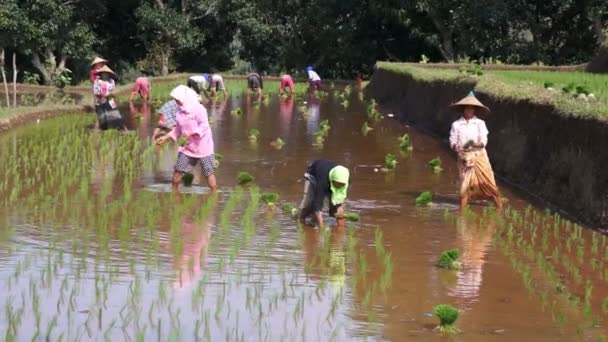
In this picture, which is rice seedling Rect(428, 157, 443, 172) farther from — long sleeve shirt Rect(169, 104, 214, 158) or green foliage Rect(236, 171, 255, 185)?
long sleeve shirt Rect(169, 104, 214, 158)

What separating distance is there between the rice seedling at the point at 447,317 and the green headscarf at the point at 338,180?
3.28 meters

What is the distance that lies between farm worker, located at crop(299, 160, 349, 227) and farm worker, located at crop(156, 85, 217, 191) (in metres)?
2.24

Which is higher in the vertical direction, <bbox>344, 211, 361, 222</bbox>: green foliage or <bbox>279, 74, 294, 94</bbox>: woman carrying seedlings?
<bbox>279, 74, 294, 94</bbox>: woman carrying seedlings

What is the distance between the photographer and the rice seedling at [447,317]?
7070mm

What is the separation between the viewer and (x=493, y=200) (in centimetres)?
1263

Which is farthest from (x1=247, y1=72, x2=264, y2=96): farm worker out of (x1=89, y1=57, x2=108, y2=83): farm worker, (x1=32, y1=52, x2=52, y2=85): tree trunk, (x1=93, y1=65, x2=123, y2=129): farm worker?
(x1=93, y1=65, x2=123, y2=129): farm worker

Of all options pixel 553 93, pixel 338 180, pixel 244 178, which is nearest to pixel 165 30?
pixel 553 93

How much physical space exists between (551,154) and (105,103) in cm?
891

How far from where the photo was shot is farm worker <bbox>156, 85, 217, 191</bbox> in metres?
12.7

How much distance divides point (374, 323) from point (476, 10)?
31250 millimetres

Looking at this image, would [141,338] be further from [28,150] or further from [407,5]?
[407,5]

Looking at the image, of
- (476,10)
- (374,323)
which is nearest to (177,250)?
(374,323)

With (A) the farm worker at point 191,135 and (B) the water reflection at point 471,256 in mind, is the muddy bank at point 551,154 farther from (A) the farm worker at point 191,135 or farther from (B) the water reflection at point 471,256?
(A) the farm worker at point 191,135

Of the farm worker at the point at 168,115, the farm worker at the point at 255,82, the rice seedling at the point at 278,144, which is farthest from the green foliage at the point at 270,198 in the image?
the farm worker at the point at 255,82
